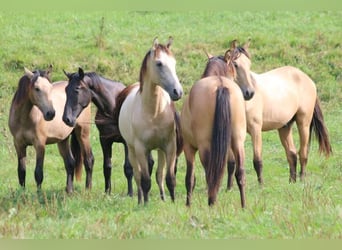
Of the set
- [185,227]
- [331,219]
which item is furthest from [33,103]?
[331,219]

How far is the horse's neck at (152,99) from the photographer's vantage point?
8.04m

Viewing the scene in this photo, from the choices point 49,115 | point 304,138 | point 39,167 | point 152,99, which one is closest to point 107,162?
point 39,167

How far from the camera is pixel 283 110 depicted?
10375 millimetres

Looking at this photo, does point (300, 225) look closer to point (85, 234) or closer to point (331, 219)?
point (331, 219)

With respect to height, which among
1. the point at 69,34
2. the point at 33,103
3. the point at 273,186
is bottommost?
the point at 273,186

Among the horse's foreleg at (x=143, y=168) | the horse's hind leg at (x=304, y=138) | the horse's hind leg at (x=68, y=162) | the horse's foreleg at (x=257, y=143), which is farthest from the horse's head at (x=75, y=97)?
the horse's hind leg at (x=304, y=138)

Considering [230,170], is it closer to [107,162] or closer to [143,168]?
[143,168]

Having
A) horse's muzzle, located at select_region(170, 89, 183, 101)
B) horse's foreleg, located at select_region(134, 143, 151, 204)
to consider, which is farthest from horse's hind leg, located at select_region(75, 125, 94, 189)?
horse's muzzle, located at select_region(170, 89, 183, 101)

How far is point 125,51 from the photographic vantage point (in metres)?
16.9

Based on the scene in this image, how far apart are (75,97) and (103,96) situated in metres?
0.66

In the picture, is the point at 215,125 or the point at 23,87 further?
the point at 23,87

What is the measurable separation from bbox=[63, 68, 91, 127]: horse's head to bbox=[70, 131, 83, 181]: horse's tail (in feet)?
4.41

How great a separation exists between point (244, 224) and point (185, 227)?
44 cm

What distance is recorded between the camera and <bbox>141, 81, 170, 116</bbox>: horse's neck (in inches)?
316
